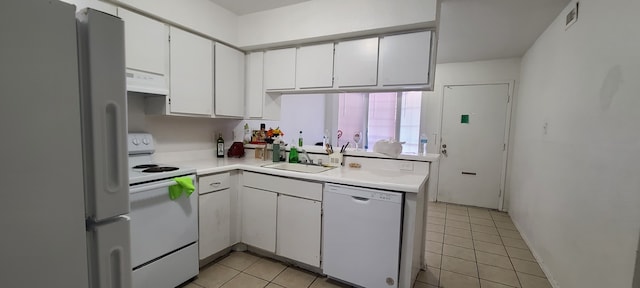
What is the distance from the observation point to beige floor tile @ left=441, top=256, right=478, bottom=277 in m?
2.40

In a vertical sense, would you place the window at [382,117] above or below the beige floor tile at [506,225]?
above

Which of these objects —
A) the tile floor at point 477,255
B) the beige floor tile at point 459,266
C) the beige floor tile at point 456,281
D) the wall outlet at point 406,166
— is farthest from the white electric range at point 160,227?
the beige floor tile at point 459,266

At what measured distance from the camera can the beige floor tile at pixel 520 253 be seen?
2678mm

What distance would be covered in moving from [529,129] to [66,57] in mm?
4086

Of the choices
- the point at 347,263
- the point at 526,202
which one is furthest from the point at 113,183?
the point at 526,202

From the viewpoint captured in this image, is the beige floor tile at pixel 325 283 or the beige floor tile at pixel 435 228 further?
Result: the beige floor tile at pixel 435 228

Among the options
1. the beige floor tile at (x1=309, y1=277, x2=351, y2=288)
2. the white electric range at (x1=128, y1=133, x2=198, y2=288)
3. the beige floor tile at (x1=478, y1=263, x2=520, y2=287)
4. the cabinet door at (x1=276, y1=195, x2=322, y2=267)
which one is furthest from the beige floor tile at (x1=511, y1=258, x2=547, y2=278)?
the white electric range at (x1=128, y1=133, x2=198, y2=288)

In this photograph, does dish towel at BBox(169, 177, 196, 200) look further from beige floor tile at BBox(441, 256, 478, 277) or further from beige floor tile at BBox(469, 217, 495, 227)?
beige floor tile at BBox(469, 217, 495, 227)

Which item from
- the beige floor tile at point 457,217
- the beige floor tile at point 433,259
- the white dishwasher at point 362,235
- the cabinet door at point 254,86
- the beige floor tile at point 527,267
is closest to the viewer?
the white dishwasher at point 362,235

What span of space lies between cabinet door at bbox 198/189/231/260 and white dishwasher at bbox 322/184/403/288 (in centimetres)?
95

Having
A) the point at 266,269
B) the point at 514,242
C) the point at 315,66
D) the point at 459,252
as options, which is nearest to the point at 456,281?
the point at 459,252

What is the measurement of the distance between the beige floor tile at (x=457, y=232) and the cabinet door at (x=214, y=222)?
258 cm

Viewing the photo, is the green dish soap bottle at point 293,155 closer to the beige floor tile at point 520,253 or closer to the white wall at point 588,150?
the white wall at point 588,150

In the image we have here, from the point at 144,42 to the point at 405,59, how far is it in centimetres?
210
